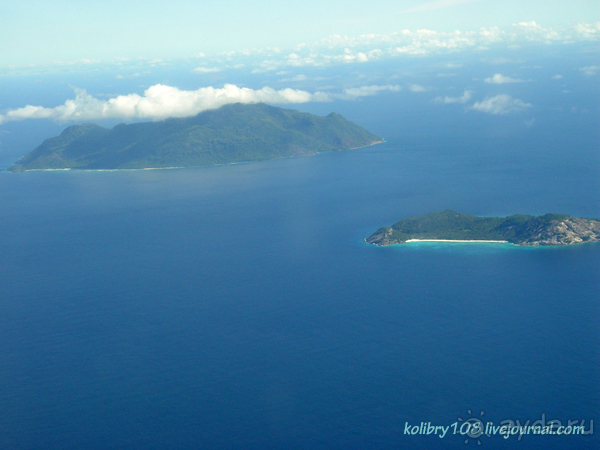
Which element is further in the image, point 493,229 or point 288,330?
point 493,229

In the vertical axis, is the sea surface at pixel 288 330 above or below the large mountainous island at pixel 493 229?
below

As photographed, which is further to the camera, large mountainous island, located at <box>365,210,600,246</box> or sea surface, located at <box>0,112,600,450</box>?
large mountainous island, located at <box>365,210,600,246</box>

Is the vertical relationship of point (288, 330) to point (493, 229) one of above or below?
below

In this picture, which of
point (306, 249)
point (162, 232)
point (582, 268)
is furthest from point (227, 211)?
point (582, 268)

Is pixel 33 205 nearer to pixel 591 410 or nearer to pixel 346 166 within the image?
pixel 346 166

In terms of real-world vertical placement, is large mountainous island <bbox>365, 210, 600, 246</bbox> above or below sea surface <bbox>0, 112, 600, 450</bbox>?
above
